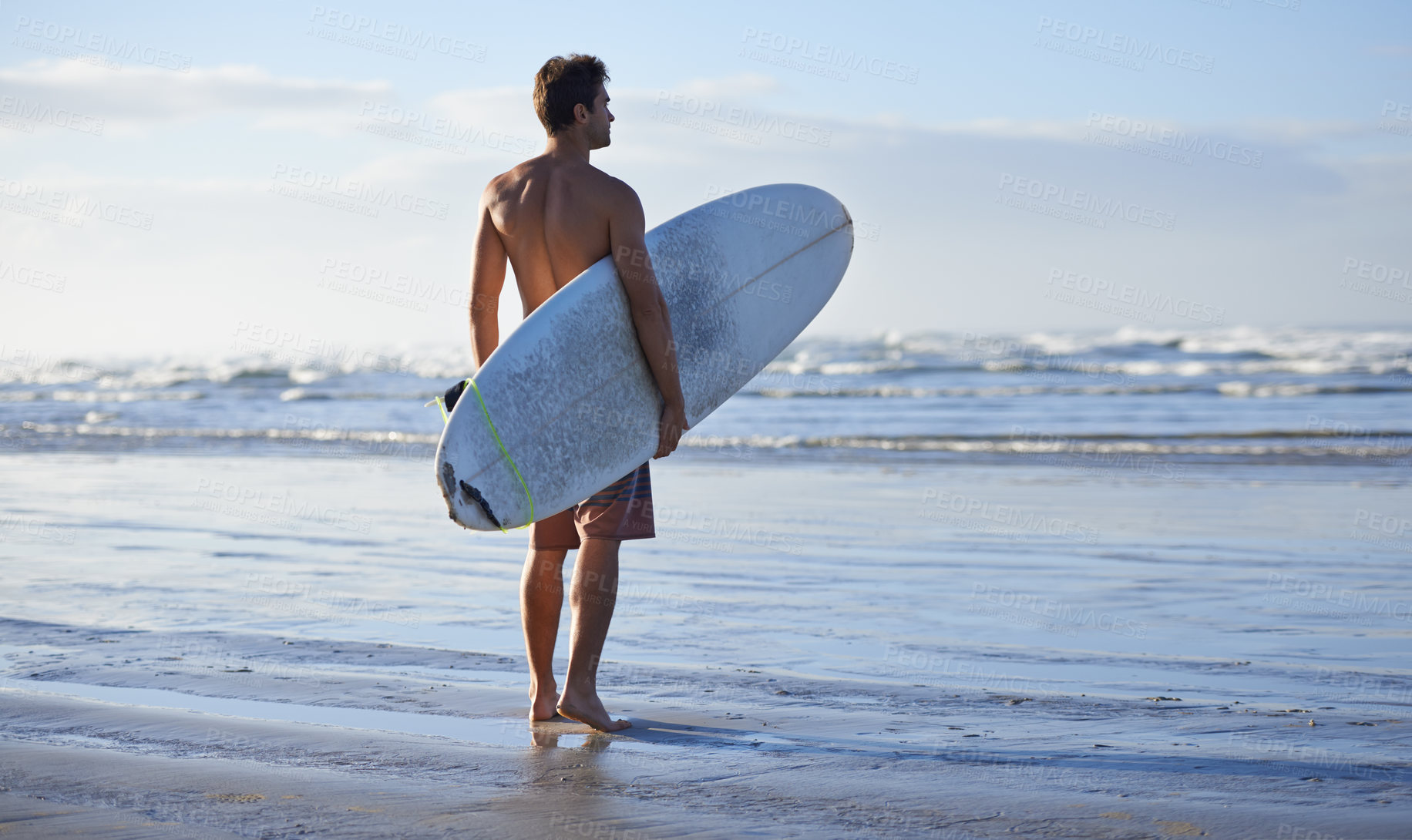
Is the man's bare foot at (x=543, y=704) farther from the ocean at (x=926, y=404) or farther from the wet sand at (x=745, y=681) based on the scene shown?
the ocean at (x=926, y=404)

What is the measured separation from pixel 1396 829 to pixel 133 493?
8434 millimetres

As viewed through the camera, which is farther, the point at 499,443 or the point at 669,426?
the point at 669,426

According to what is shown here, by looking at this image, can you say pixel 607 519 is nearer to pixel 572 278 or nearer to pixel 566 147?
pixel 572 278

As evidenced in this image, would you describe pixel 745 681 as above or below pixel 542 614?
below

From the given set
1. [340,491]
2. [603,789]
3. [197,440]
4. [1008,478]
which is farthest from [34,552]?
[197,440]

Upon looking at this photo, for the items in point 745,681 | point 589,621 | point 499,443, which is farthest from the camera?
point 745,681

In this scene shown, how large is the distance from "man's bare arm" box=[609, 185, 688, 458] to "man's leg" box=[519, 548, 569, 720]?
42cm

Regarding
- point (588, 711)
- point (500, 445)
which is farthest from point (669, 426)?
point (588, 711)

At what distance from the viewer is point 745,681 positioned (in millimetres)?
3430

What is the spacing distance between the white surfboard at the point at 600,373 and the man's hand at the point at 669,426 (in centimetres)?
2

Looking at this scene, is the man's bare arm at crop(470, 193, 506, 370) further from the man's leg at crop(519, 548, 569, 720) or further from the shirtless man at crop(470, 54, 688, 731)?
the man's leg at crop(519, 548, 569, 720)

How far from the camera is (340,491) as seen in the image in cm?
852

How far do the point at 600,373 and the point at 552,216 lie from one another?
43 centimetres

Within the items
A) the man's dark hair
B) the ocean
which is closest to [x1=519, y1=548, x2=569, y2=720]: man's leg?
the man's dark hair
